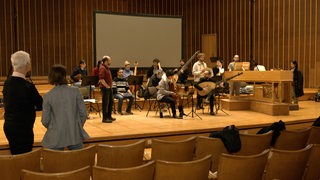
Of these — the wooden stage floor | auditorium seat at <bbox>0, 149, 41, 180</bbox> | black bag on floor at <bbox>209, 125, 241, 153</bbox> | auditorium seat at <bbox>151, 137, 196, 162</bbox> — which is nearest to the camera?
auditorium seat at <bbox>0, 149, 41, 180</bbox>

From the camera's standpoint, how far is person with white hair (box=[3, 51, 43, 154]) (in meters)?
4.06

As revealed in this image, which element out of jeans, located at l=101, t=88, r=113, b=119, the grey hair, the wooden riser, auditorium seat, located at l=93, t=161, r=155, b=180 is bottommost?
the wooden riser

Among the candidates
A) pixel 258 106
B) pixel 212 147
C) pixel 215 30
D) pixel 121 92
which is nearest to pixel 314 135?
pixel 212 147

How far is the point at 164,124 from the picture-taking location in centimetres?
771

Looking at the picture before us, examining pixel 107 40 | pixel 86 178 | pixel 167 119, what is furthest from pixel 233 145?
pixel 107 40

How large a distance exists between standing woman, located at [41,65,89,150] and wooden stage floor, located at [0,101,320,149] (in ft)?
5.84

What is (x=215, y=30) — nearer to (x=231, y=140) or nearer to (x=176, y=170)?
(x=231, y=140)

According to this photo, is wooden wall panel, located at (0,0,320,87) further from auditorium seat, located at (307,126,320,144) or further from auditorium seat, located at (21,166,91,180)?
auditorium seat, located at (21,166,91,180)

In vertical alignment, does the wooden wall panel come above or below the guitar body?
above

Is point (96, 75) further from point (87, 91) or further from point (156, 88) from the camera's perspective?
point (156, 88)

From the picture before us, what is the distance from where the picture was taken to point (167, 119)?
846cm

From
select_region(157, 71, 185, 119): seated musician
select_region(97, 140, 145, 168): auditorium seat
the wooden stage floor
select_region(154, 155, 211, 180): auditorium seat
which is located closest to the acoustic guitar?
the wooden stage floor

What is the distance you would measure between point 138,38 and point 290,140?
914cm

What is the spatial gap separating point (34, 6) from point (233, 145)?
472 inches
